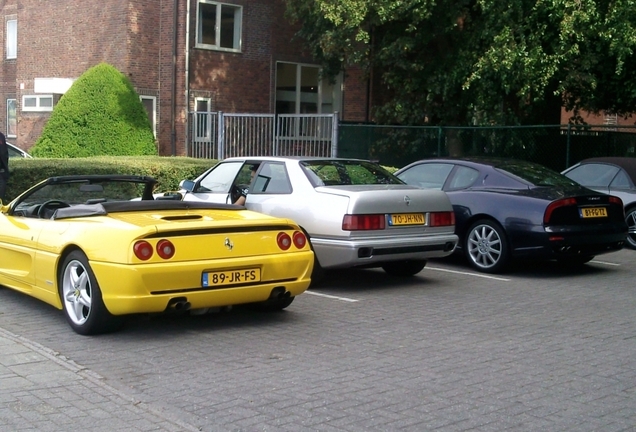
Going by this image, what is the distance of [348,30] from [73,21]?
33.3 ft

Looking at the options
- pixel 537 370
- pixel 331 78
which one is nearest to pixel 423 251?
pixel 537 370

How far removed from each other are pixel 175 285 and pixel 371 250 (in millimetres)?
2759

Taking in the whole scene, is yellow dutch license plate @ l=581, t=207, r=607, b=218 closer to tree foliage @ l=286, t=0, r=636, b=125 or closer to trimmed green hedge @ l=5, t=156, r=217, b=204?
tree foliage @ l=286, t=0, r=636, b=125

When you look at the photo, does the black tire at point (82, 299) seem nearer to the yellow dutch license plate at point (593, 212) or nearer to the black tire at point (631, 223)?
the yellow dutch license plate at point (593, 212)

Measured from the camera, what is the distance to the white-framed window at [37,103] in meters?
26.8

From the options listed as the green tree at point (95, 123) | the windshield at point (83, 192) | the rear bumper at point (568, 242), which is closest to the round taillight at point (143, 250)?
the windshield at point (83, 192)

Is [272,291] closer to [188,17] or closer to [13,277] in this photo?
[13,277]

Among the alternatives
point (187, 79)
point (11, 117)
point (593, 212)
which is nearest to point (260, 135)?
point (187, 79)

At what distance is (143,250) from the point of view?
6684 millimetres

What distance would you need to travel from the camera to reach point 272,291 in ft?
24.2

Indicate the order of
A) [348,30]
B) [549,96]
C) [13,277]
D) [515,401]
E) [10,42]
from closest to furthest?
1. [515,401]
2. [13,277]
3. [348,30]
4. [549,96]
5. [10,42]

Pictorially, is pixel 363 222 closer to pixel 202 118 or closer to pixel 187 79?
pixel 202 118

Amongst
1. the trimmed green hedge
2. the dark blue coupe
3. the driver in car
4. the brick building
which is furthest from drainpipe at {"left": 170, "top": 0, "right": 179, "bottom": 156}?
the driver in car

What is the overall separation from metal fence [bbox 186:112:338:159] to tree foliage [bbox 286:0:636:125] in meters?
1.88
